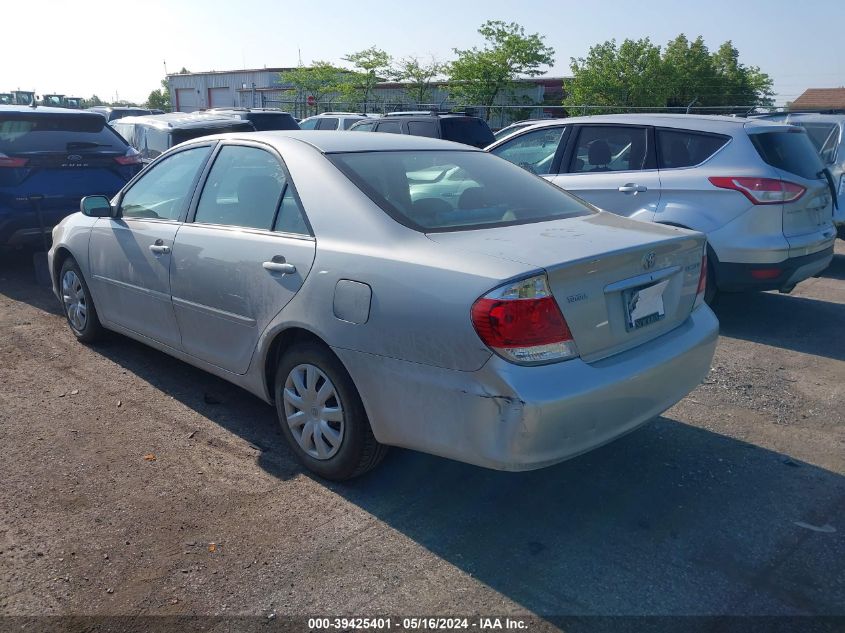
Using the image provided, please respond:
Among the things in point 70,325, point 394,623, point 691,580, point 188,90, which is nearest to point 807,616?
point 691,580

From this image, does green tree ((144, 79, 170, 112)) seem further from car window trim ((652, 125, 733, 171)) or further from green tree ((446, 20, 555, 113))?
car window trim ((652, 125, 733, 171))

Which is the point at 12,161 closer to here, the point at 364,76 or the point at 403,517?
the point at 403,517

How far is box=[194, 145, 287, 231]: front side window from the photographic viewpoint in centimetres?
404

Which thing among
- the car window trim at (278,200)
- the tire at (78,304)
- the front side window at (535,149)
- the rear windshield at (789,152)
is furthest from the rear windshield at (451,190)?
the front side window at (535,149)

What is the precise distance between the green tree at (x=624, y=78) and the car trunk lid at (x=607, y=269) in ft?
109

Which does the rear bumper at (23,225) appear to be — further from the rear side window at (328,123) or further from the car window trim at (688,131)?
the rear side window at (328,123)

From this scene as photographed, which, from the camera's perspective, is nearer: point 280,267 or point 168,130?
point 280,267

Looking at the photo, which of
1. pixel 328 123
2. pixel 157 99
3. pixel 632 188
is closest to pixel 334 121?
pixel 328 123

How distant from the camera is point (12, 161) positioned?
762 centimetres

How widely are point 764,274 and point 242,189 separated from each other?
433 centimetres

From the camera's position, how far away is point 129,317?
200 inches

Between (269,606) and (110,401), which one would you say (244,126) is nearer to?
(110,401)

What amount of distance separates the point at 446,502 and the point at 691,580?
1.14 metres

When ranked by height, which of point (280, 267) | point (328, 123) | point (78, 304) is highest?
point (328, 123)
